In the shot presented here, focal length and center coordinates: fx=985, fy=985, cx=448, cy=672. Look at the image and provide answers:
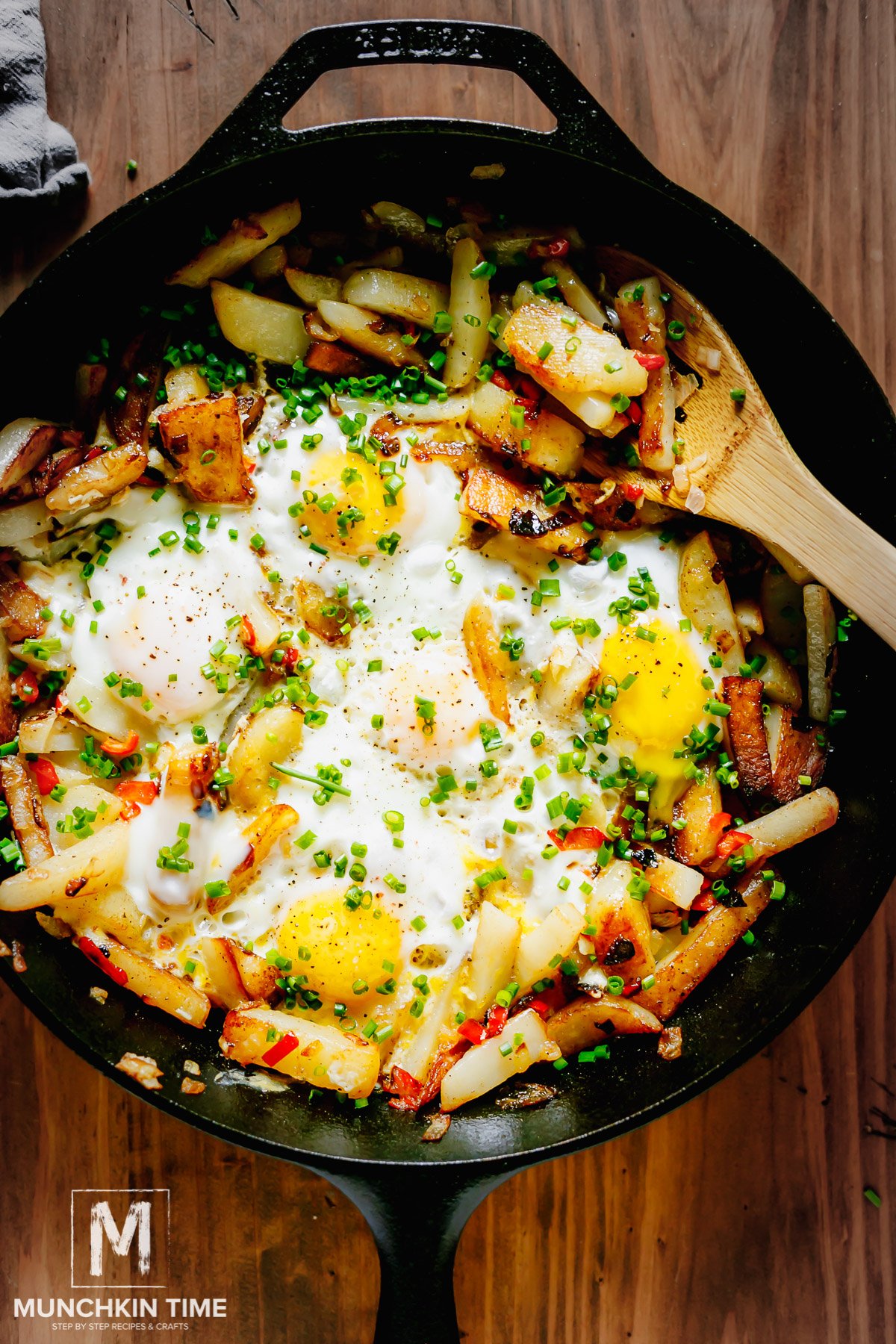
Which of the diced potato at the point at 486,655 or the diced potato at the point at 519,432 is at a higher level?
the diced potato at the point at 519,432

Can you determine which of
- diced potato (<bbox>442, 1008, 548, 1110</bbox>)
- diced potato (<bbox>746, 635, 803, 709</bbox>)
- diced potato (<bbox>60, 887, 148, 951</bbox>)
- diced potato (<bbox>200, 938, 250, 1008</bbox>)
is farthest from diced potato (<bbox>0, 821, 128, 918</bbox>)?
diced potato (<bbox>746, 635, 803, 709</bbox>)

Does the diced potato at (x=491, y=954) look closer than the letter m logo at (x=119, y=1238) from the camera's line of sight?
Yes

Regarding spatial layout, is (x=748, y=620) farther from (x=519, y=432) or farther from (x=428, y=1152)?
(x=428, y=1152)

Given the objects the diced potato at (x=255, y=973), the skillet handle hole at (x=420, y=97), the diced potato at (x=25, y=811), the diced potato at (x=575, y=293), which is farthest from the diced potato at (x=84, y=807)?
the skillet handle hole at (x=420, y=97)

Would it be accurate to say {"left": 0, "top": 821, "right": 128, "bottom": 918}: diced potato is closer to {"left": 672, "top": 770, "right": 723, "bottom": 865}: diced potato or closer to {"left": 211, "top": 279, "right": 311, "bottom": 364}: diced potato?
{"left": 211, "top": 279, "right": 311, "bottom": 364}: diced potato

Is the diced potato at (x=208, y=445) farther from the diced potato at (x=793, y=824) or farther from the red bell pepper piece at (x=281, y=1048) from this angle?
the diced potato at (x=793, y=824)

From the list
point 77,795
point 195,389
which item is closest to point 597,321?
point 195,389

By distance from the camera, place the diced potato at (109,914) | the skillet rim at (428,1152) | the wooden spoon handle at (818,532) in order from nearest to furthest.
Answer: the skillet rim at (428,1152), the wooden spoon handle at (818,532), the diced potato at (109,914)
